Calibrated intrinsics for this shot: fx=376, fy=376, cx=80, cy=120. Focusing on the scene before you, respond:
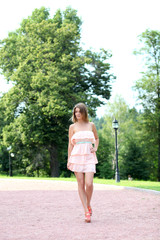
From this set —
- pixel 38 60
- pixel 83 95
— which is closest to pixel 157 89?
pixel 83 95

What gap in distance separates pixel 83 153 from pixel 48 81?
19.8 metres

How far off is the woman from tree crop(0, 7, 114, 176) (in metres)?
18.0

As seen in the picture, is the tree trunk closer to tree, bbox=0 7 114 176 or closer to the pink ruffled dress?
tree, bbox=0 7 114 176

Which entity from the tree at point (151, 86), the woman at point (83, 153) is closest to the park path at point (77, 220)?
the woman at point (83, 153)

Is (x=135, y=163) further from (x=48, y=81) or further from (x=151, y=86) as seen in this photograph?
(x=48, y=81)

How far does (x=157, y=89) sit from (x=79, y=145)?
27260 millimetres

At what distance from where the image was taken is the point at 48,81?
2600 cm

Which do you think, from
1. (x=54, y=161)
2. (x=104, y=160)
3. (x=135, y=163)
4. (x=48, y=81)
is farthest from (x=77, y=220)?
(x=104, y=160)

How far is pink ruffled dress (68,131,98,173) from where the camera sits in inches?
259

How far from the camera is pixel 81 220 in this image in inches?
265

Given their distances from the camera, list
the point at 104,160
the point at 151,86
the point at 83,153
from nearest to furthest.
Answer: the point at 83,153, the point at 151,86, the point at 104,160

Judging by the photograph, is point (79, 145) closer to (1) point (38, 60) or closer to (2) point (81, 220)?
(2) point (81, 220)

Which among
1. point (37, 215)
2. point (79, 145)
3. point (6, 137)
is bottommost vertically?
point (37, 215)

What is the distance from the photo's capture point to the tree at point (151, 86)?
32531 millimetres
